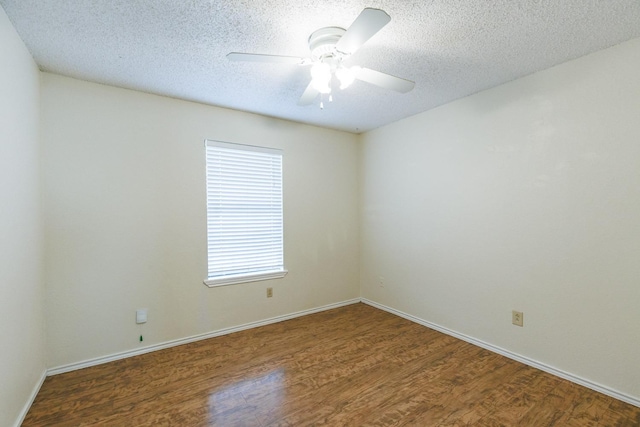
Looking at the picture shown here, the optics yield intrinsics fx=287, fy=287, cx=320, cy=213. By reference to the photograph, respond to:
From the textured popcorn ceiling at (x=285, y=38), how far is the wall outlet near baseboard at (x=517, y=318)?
1986 millimetres

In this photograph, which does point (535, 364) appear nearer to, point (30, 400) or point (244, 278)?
point (244, 278)

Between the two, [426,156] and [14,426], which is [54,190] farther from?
[426,156]

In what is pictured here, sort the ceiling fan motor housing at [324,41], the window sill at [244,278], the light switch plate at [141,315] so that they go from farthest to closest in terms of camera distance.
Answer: the window sill at [244,278] → the light switch plate at [141,315] → the ceiling fan motor housing at [324,41]

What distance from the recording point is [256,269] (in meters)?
3.26

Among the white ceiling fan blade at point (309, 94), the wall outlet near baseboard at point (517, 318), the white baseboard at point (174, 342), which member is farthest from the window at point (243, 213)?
the wall outlet near baseboard at point (517, 318)

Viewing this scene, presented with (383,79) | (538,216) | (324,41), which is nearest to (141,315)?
(324,41)

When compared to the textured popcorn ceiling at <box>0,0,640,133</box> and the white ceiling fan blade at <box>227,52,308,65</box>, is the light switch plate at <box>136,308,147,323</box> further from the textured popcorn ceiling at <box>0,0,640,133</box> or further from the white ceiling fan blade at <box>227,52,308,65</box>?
the white ceiling fan blade at <box>227,52,308,65</box>

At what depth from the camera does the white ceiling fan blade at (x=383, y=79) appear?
178 cm

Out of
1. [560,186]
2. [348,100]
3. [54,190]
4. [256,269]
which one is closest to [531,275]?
[560,186]

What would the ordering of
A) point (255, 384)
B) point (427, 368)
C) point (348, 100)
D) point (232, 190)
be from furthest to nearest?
point (232, 190), point (348, 100), point (427, 368), point (255, 384)

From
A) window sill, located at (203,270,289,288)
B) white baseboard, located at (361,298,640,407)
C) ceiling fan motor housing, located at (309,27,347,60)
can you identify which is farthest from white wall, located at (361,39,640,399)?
ceiling fan motor housing, located at (309,27,347,60)

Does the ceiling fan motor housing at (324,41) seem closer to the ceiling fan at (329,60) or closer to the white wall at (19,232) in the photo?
the ceiling fan at (329,60)

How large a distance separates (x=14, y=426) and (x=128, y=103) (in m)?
2.38

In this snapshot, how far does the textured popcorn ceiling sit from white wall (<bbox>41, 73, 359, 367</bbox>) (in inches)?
11.3
